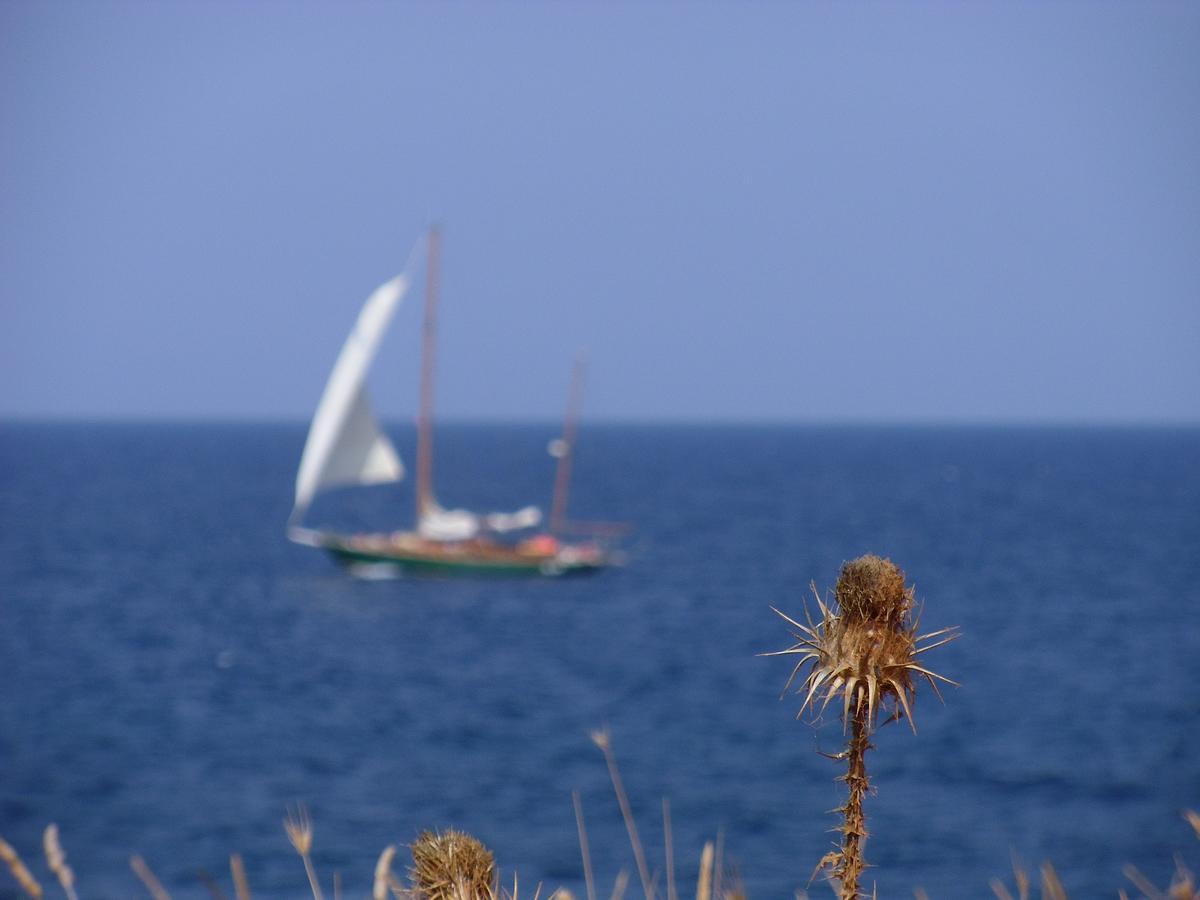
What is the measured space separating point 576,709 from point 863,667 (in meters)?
33.8

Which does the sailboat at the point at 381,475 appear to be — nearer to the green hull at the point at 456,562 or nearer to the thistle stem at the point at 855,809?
the green hull at the point at 456,562

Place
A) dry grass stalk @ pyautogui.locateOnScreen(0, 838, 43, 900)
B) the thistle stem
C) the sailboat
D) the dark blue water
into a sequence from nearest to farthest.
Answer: the thistle stem, dry grass stalk @ pyautogui.locateOnScreen(0, 838, 43, 900), the dark blue water, the sailboat

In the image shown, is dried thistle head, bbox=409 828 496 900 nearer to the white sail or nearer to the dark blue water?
the dark blue water

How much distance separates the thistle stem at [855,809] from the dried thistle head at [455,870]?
0.36 metres

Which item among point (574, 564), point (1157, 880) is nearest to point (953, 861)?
point (1157, 880)

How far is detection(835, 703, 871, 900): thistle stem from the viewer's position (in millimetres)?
1470

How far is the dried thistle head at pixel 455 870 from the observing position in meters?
1.55

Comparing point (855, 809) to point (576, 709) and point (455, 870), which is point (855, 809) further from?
point (576, 709)

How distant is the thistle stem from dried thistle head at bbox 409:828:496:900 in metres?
0.36

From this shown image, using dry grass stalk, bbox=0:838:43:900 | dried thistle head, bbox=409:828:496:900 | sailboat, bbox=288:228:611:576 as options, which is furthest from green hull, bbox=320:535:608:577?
dried thistle head, bbox=409:828:496:900

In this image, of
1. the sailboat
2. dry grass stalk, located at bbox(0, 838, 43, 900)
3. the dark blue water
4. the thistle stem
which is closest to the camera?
the thistle stem

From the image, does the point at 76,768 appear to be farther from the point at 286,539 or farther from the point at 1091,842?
the point at 286,539

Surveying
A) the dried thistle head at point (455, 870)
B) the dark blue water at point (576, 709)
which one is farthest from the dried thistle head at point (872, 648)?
the dark blue water at point (576, 709)

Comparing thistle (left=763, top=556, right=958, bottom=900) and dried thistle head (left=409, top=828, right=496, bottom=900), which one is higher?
thistle (left=763, top=556, right=958, bottom=900)
